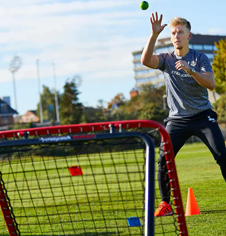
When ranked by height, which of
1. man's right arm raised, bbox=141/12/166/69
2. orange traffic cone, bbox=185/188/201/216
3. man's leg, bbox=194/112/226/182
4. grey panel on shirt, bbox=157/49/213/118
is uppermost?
man's right arm raised, bbox=141/12/166/69

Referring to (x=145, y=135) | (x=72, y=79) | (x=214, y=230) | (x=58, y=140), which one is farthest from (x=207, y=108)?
(x=72, y=79)

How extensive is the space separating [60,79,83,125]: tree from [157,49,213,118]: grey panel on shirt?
6346cm

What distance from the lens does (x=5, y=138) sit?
13.6ft

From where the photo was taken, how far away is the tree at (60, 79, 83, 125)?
6994cm

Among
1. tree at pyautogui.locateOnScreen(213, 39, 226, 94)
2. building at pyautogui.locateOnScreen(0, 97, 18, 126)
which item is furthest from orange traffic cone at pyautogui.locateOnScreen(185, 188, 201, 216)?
building at pyautogui.locateOnScreen(0, 97, 18, 126)

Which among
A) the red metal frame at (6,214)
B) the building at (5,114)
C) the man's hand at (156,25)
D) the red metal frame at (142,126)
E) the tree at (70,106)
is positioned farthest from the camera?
the building at (5,114)

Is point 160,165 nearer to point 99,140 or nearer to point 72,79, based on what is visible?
point 99,140

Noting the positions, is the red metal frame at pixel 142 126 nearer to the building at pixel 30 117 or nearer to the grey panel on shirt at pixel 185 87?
the grey panel on shirt at pixel 185 87

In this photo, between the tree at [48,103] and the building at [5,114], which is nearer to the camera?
the building at [5,114]

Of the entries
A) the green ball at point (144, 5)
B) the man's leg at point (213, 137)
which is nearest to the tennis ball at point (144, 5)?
the green ball at point (144, 5)

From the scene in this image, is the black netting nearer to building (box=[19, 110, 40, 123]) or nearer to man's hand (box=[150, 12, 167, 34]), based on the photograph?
man's hand (box=[150, 12, 167, 34])

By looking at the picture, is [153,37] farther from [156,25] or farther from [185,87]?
[185,87]

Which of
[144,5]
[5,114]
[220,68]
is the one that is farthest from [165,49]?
[144,5]

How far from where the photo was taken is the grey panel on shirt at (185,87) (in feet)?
18.4
